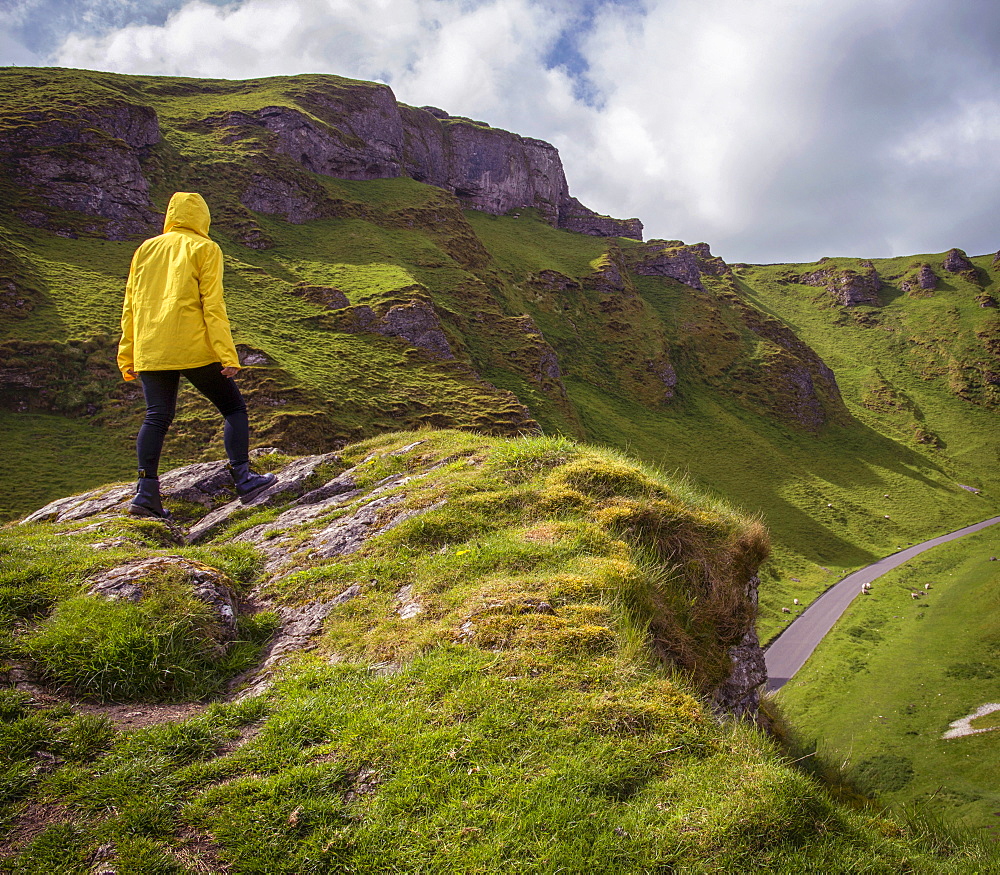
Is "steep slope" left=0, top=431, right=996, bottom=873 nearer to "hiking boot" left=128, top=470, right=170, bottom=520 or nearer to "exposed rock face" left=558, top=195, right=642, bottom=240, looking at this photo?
"hiking boot" left=128, top=470, right=170, bottom=520

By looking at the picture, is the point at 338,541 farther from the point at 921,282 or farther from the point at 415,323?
the point at 921,282

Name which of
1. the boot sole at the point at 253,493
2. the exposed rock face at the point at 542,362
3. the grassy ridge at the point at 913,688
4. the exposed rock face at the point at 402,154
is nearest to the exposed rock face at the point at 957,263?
the exposed rock face at the point at 402,154

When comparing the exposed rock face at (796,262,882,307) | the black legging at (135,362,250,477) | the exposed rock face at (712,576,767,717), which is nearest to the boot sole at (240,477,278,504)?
the black legging at (135,362,250,477)

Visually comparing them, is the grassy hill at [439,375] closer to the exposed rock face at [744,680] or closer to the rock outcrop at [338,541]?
the rock outcrop at [338,541]

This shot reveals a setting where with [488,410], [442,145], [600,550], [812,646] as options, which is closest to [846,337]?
[442,145]

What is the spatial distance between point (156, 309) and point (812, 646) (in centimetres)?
4637

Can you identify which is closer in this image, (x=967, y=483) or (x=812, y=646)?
(x=812, y=646)

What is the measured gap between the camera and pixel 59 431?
25.0m

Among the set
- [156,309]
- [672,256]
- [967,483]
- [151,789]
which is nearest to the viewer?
[151,789]

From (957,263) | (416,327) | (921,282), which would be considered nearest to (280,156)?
(416,327)

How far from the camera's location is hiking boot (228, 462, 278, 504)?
9.48 metres

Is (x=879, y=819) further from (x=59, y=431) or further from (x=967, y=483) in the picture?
(x=967, y=483)

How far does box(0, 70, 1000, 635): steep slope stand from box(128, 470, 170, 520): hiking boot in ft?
56.6

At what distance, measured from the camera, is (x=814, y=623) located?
42.1 m
